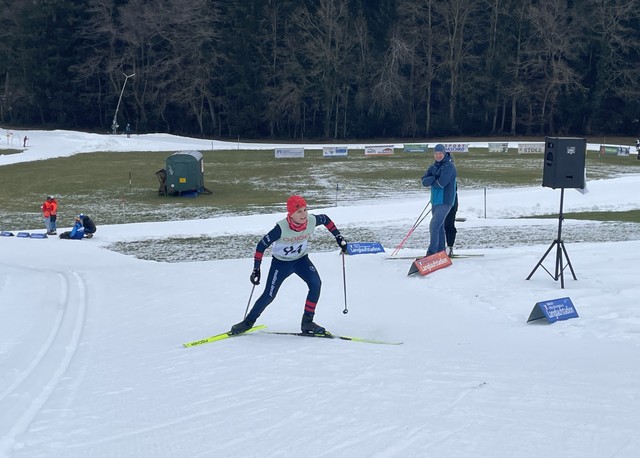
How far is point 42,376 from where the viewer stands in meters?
8.87

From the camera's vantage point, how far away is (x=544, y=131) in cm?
8569

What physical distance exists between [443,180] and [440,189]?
0.87 ft

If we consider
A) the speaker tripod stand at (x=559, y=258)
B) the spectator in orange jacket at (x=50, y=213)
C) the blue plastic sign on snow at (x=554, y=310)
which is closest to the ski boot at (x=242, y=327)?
the blue plastic sign on snow at (x=554, y=310)

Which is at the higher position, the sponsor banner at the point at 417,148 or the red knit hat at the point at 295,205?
the sponsor banner at the point at 417,148

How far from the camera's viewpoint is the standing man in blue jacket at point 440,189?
43.4 ft

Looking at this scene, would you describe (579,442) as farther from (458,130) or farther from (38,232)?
(458,130)

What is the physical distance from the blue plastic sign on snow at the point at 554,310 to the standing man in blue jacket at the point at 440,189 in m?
3.58

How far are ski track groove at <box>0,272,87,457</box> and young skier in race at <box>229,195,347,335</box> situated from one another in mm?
2619

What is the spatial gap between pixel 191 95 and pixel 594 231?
6975cm

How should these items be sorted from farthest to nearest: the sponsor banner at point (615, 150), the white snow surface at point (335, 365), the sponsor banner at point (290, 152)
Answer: the sponsor banner at point (615, 150) → the sponsor banner at point (290, 152) → the white snow surface at point (335, 365)

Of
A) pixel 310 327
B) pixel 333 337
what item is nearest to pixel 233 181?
pixel 310 327

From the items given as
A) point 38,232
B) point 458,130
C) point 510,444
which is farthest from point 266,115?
point 510,444

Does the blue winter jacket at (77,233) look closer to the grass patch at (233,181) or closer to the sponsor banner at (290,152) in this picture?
the grass patch at (233,181)

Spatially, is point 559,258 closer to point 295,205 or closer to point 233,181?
point 295,205
